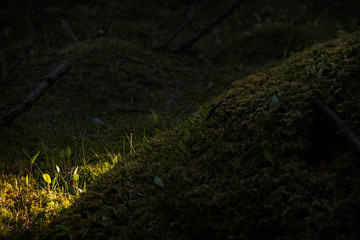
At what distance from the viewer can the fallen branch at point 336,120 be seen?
1.65m

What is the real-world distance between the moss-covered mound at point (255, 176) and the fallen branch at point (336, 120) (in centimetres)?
6

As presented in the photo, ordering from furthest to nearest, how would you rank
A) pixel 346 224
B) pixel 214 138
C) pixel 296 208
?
pixel 214 138, pixel 296 208, pixel 346 224

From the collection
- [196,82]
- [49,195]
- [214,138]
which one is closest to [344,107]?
[214,138]

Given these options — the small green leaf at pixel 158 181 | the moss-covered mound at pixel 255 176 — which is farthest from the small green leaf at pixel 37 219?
the small green leaf at pixel 158 181

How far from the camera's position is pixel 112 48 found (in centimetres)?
681

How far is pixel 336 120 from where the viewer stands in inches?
69.9

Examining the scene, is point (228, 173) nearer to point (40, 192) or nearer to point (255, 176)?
point (255, 176)

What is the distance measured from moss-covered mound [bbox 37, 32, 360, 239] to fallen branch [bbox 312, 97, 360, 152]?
0.06 metres

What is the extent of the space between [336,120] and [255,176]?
0.66m

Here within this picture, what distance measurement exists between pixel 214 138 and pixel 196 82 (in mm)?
4073

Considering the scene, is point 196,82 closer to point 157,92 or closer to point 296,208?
point 157,92

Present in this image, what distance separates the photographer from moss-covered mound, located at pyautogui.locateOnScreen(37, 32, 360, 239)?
164cm

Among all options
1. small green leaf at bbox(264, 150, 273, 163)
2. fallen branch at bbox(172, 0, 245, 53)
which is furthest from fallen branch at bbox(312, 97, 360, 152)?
fallen branch at bbox(172, 0, 245, 53)

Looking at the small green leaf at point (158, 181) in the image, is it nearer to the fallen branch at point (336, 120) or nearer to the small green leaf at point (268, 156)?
the small green leaf at point (268, 156)
